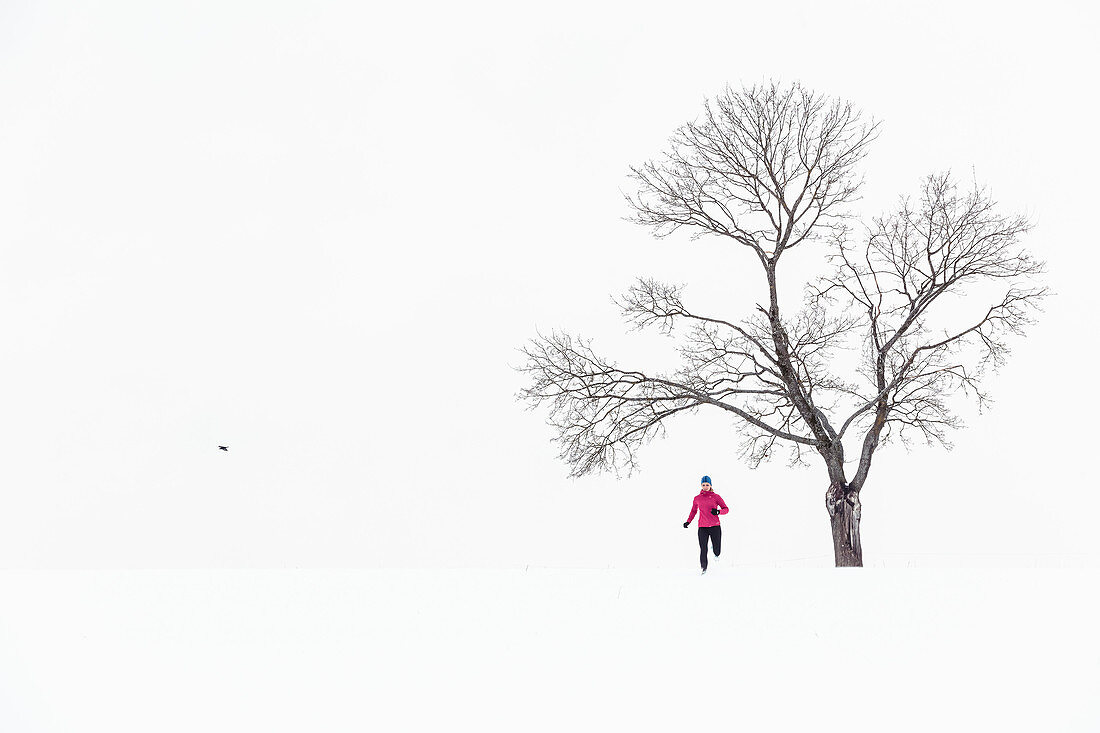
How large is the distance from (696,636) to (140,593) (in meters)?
8.56

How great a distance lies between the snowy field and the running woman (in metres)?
1.65

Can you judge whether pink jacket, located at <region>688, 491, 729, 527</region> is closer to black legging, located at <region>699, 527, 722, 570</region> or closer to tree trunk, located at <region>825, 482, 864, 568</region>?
black legging, located at <region>699, 527, 722, 570</region>

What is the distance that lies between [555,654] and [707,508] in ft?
20.7

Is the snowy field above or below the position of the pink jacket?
below

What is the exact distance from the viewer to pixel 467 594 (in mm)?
12719

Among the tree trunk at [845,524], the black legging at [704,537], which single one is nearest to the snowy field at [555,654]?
the black legging at [704,537]

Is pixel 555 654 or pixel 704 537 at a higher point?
pixel 704 537

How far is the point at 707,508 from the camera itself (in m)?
15.6

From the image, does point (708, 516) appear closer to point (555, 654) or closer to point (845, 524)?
point (845, 524)

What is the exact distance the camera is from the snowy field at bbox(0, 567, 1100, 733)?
8.54 m

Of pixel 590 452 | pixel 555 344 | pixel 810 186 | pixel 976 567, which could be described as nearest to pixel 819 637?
pixel 976 567

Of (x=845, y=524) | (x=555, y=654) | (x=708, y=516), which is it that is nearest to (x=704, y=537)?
(x=708, y=516)

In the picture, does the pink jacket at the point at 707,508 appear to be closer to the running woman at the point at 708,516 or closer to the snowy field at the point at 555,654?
the running woman at the point at 708,516

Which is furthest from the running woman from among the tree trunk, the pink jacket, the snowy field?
the tree trunk
